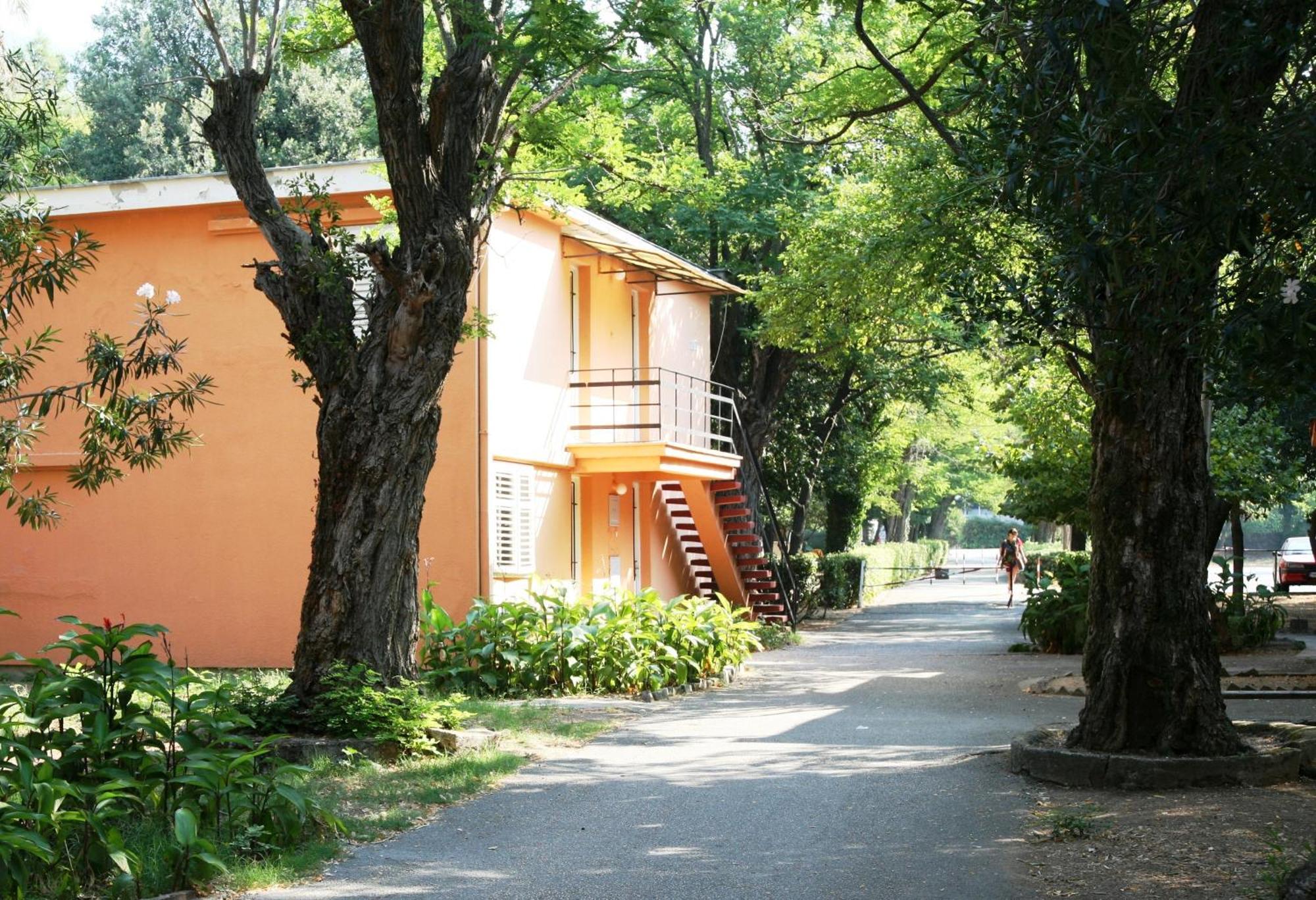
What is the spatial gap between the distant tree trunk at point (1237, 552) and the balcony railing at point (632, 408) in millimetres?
8500

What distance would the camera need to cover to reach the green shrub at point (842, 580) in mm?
32781

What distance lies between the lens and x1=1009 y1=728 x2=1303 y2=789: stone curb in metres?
9.07

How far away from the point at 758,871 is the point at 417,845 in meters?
2.09

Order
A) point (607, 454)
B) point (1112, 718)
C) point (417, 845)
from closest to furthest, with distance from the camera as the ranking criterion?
1. point (417, 845)
2. point (1112, 718)
3. point (607, 454)

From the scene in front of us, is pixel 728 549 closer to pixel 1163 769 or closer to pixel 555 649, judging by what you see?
pixel 555 649

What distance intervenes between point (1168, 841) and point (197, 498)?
15.5 metres

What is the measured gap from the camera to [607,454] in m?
21.2

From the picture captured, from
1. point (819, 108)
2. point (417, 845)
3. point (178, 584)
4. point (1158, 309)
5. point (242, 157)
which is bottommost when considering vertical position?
point (417, 845)

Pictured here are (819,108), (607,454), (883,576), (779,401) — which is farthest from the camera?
(883,576)

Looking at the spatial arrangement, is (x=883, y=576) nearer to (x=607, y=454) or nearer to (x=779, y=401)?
(x=779, y=401)

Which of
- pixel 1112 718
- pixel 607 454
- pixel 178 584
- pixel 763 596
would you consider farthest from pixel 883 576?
pixel 1112 718

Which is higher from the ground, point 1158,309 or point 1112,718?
point 1158,309

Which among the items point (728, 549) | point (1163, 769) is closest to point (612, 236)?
point (728, 549)

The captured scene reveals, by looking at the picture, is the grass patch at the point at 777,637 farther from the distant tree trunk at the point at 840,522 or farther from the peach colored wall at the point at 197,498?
the distant tree trunk at the point at 840,522
